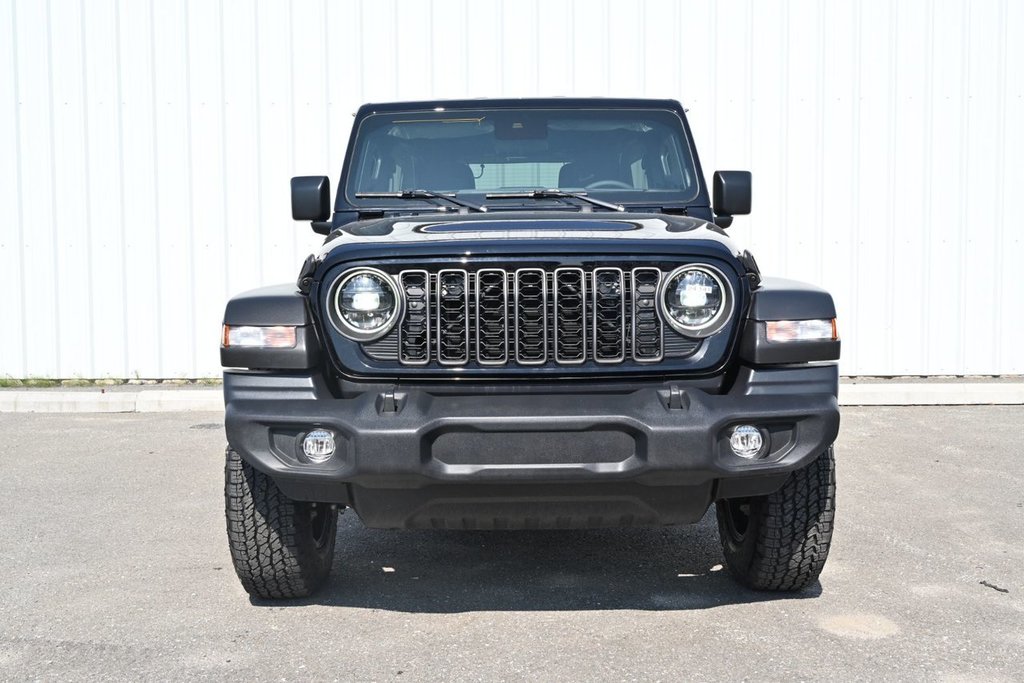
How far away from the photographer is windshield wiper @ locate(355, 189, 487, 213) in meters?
4.25

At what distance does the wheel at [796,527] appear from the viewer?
3.63 meters

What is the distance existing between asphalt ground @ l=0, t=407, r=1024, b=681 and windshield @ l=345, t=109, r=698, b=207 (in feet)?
5.12

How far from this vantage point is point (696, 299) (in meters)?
3.37

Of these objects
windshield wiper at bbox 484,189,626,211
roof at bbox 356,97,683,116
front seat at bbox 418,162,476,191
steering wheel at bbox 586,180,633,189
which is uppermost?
roof at bbox 356,97,683,116

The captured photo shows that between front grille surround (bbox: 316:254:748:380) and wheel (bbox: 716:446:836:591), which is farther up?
front grille surround (bbox: 316:254:748:380)

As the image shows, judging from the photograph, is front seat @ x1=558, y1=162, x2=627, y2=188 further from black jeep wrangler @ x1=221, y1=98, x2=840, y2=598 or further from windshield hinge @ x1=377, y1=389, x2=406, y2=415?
windshield hinge @ x1=377, y1=389, x2=406, y2=415

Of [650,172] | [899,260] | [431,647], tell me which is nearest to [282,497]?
[431,647]

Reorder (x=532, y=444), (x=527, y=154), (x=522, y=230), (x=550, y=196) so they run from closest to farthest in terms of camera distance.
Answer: (x=532, y=444) → (x=522, y=230) → (x=550, y=196) → (x=527, y=154)

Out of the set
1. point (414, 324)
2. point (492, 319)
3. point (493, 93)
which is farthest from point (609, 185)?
point (493, 93)

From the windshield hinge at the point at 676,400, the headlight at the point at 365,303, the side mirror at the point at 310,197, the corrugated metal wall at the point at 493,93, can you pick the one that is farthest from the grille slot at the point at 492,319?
the corrugated metal wall at the point at 493,93

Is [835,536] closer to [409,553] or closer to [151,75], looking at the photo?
[409,553]

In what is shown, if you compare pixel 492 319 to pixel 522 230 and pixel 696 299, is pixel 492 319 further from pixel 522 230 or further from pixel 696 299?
pixel 696 299

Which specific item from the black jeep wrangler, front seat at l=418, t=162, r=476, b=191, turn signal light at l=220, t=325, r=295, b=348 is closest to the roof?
front seat at l=418, t=162, r=476, b=191

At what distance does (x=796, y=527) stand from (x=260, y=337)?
1947 millimetres
